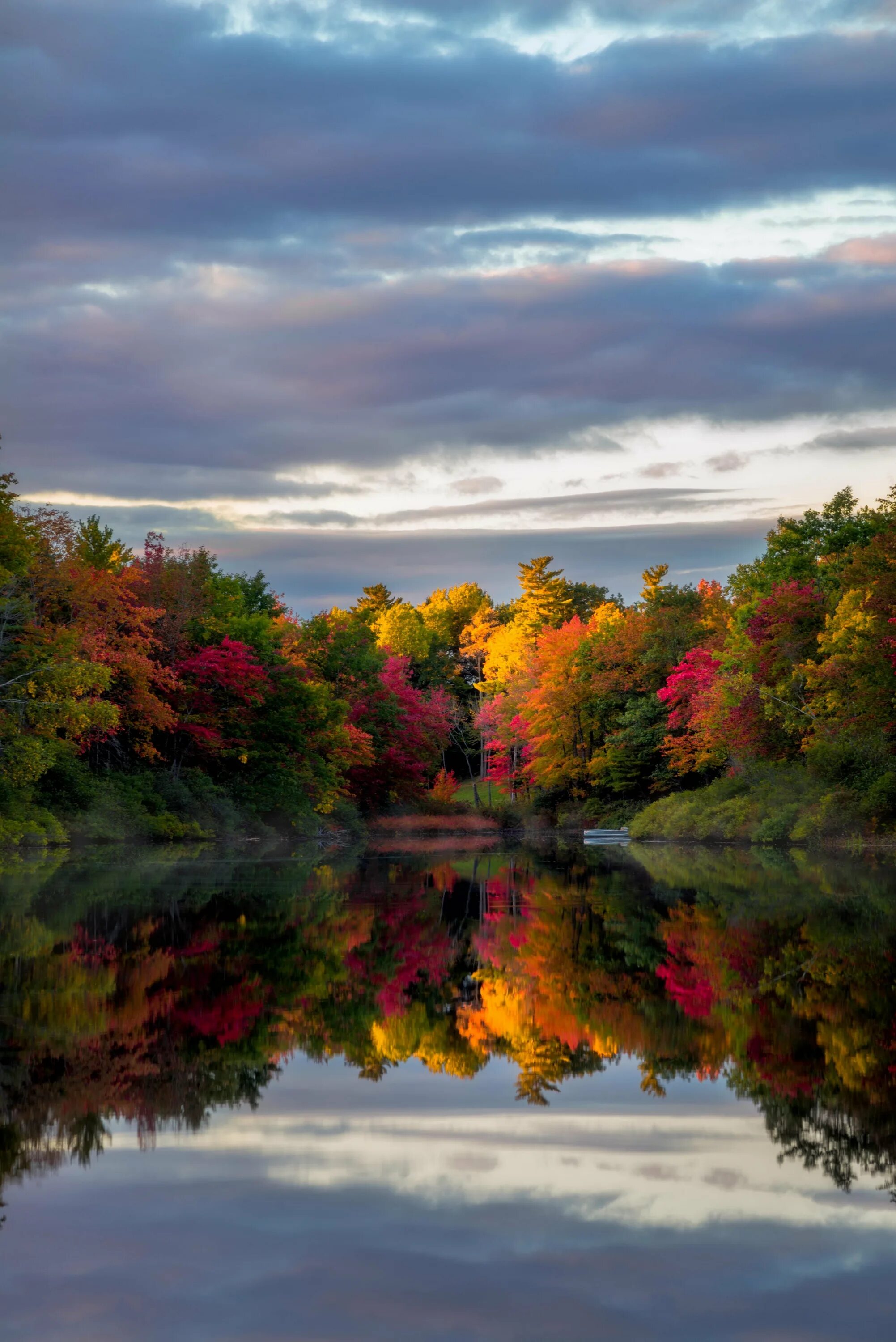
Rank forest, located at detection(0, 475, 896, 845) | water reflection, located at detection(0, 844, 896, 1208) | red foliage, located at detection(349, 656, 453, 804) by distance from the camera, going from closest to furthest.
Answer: water reflection, located at detection(0, 844, 896, 1208), forest, located at detection(0, 475, 896, 845), red foliage, located at detection(349, 656, 453, 804)

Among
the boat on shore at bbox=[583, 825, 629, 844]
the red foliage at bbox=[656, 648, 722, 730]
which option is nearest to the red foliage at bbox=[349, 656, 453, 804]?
the boat on shore at bbox=[583, 825, 629, 844]

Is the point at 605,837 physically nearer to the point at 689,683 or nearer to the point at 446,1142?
the point at 689,683

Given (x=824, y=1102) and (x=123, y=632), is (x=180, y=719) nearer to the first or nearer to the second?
(x=123, y=632)

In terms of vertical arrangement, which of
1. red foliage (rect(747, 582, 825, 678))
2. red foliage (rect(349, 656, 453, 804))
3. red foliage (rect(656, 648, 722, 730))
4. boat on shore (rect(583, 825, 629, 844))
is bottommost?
boat on shore (rect(583, 825, 629, 844))

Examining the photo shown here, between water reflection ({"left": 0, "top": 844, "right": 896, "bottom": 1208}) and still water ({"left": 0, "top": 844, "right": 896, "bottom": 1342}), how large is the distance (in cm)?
4

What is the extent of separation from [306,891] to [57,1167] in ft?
61.0

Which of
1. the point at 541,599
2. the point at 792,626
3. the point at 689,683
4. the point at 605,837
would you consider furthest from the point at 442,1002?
the point at 541,599

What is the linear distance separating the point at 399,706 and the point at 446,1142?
6280 cm

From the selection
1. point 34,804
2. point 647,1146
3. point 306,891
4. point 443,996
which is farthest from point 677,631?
point 647,1146

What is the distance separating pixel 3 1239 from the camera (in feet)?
16.5

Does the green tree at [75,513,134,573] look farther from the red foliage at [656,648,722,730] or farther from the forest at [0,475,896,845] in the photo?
the red foliage at [656,648,722,730]

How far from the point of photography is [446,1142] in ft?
21.5

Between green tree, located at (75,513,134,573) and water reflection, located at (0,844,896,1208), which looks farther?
green tree, located at (75,513,134,573)

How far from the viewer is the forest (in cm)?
3897
